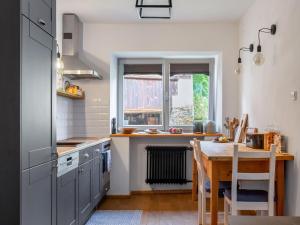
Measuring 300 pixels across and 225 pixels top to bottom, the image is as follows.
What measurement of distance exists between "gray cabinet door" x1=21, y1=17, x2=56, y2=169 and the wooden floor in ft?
6.34

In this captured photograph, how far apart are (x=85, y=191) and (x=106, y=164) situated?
94cm

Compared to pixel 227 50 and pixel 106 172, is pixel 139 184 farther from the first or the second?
pixel 227 50

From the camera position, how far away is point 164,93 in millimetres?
5402

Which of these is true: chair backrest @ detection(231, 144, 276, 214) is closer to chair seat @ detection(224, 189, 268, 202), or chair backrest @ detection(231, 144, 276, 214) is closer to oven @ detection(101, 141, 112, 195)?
chair seat @ detection(224, 189, 268, 202)

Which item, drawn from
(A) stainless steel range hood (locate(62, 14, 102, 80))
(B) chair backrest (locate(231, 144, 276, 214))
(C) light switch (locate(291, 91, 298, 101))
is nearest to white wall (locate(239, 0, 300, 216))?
(C) light switch (locate(291, 91, 298, 101))

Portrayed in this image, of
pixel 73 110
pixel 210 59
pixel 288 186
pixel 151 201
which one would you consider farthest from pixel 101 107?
pixel 288 186

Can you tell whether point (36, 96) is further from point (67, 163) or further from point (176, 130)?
point (176, 130)

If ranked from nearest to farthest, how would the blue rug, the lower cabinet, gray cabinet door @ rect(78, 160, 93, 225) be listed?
the lower cabinet → gray cabinet door @ rect(78, 160, 93, 225) → the blue rug

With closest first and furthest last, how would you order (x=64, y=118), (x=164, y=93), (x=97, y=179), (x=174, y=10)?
1. (x=97, y=179)
2. (x=174, y=10)
3. (x=64, y=118)
4. (x=164, y=93)

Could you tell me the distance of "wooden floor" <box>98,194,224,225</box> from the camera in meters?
3.81

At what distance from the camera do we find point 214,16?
462 centimetres

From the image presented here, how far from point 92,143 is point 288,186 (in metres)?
2.06

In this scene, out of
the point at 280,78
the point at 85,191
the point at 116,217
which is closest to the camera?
the point at 280,78

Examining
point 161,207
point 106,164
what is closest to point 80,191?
point 106,164
